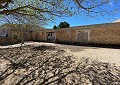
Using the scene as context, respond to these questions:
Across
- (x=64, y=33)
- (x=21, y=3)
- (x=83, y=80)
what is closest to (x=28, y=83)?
(x=83, y=80)

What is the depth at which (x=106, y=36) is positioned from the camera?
16.0 m

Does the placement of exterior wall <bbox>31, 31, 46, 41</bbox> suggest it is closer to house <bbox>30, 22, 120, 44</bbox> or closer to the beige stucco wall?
house <bbox>30, 22, 120, 44</bbox>

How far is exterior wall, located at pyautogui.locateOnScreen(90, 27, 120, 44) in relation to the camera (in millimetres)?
15109

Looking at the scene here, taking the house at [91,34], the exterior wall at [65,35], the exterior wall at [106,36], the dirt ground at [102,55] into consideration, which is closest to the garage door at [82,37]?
the house at [91,34]

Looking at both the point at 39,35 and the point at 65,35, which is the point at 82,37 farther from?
the point at 39,35

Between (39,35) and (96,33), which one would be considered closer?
(96,33)

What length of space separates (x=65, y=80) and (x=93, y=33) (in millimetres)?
A: 13615

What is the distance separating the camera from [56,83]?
4.46m

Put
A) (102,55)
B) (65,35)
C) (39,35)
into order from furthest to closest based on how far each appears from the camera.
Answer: (39,35) → (65,35) → (102,55)

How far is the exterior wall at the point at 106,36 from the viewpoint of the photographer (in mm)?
15109

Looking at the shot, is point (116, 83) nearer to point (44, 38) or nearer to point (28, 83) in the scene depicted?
point (28, 83)

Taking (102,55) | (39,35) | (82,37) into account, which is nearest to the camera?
(102,55)

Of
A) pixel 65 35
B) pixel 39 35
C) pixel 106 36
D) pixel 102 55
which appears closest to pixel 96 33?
pixel 106 36

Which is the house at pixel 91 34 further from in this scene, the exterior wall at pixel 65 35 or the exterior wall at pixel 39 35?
the exterior wall at pixel 39 35
